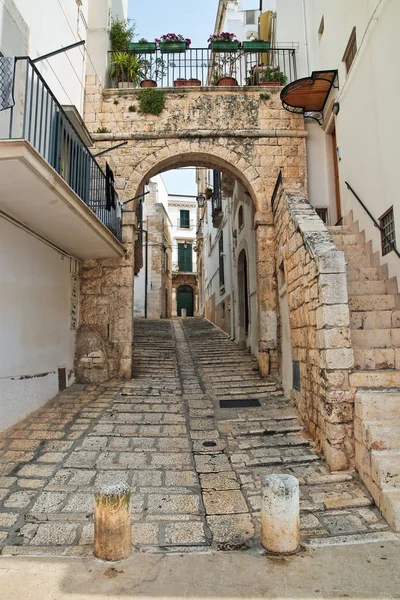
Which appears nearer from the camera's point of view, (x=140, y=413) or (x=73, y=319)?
(x=140, y=413)

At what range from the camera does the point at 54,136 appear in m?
5.87

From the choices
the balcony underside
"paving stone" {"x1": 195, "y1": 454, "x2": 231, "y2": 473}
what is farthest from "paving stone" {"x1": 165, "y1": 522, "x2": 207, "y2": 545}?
the balcony underside

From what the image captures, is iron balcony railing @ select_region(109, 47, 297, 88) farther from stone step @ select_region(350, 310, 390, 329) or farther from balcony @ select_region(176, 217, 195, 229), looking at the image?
balcony @ select_region(176, 217, 195, 229)

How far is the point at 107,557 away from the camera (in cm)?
281

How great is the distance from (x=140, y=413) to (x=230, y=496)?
2579mm

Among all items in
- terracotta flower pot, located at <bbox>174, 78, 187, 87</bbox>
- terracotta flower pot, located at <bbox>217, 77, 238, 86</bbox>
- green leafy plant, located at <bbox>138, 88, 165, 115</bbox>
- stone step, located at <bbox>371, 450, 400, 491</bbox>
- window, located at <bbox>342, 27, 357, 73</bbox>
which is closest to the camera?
stone step, located at <bbox>371, 450, 400, 491</bbox>

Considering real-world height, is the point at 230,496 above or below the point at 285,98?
below

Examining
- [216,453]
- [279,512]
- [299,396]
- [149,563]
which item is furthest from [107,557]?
[299,396]

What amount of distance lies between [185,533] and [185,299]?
27318 millimetres

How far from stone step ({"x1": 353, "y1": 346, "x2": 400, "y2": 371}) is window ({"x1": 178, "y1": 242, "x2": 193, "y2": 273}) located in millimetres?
26998

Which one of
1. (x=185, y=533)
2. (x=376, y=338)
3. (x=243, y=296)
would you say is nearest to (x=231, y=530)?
(x=185, y=533)

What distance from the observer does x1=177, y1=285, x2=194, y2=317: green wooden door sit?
3008 cm

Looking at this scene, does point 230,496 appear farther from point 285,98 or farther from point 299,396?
point 285,98

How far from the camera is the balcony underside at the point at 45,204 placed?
13.0 feet
